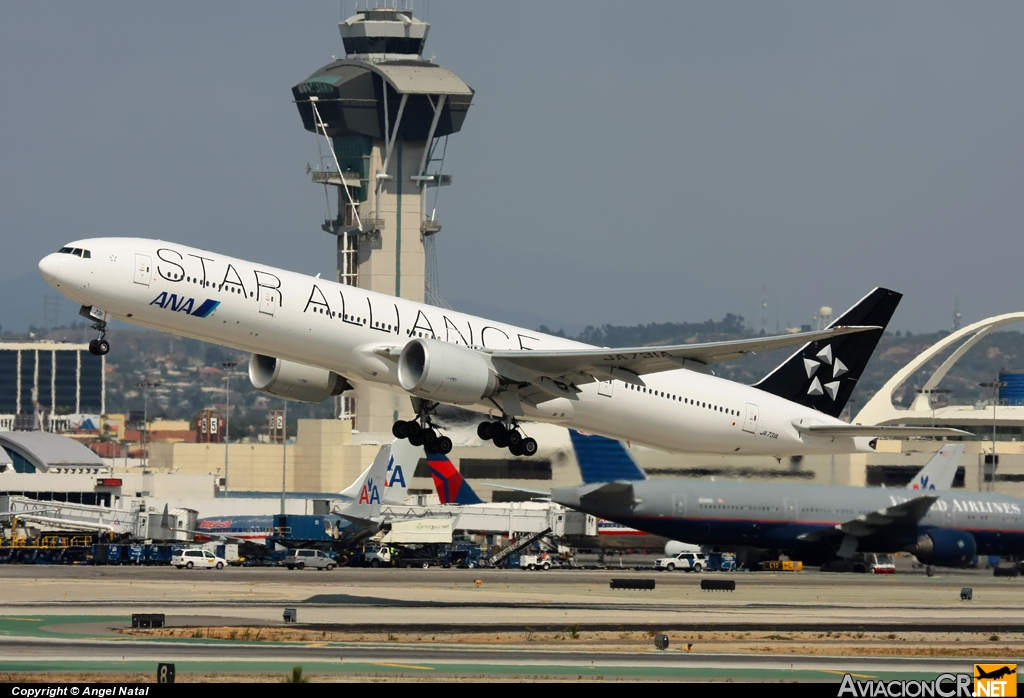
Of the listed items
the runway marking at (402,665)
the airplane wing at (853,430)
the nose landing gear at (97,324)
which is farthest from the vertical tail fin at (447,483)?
the runway marking at (402,665)

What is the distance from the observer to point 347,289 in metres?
41.7

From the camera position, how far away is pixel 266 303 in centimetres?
3925

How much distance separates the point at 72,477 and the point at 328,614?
79678mm

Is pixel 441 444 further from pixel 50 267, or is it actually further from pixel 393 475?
pixel 393 475

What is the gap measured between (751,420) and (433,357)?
14437 millimetres

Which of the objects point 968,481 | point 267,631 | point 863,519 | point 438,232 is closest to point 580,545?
point 863,519

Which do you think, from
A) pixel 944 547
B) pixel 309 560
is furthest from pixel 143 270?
pixel 944 547

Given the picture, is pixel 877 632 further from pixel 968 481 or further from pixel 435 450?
pixel 968 481

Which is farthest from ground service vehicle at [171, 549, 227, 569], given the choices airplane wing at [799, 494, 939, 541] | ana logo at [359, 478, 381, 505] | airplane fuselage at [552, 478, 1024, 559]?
airplane wing at [799, 494, 939, 541]

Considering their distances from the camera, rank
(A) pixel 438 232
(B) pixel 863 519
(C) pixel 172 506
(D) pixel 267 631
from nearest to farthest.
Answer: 1. (D) pixel 267 631
2. (B) pixel 863 519
3. (C) pixel 172 506
4. (A) pixel 438 232

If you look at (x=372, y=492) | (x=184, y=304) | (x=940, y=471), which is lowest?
(x=372, y=492)

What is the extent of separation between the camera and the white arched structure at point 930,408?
431 feet

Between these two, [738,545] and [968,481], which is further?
[968,481]

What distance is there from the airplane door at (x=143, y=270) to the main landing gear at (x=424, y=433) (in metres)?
9.86
